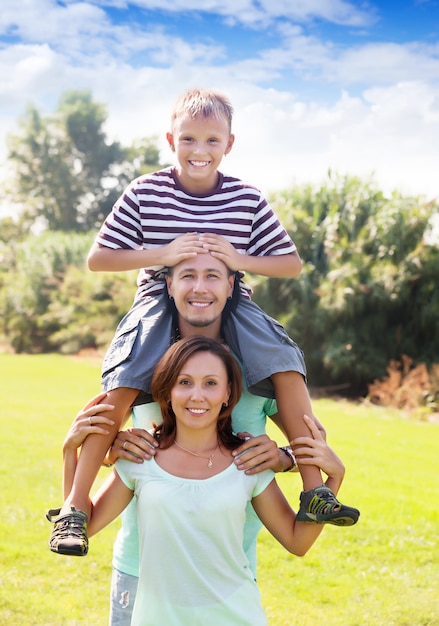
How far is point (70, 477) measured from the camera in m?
3.15

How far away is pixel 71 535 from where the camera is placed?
2.88 meters

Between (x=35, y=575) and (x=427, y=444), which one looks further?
(x=427, y=444)

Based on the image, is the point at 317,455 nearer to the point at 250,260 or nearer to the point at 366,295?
the point at 250,260

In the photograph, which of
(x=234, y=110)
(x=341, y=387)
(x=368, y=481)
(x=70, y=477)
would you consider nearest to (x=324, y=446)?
(x=70, y=477)

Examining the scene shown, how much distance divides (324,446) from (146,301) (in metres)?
1.05

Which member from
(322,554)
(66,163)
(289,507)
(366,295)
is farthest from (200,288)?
(66,163)

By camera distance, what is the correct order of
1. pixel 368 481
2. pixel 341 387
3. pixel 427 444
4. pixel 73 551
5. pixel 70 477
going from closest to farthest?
pixel 73 551 < pixel 70 477 < pixel 368 481 < pixel 427 444 < pixel 341 387

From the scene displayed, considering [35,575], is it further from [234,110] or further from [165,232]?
[234,110]

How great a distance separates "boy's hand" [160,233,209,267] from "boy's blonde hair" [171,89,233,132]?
552 millimetres

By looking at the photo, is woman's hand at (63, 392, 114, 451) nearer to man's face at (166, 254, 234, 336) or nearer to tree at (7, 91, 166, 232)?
man's face at (166, 254, 234, 336)

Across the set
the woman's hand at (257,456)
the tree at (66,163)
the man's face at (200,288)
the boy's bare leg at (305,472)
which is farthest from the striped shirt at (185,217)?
the tree at (66,163)

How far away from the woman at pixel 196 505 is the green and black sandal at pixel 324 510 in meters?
0.11

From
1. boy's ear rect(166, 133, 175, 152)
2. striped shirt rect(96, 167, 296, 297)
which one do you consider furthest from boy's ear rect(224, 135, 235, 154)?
boy's ear rect(166, 133, 175, 152)

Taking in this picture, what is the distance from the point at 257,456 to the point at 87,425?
703mm
